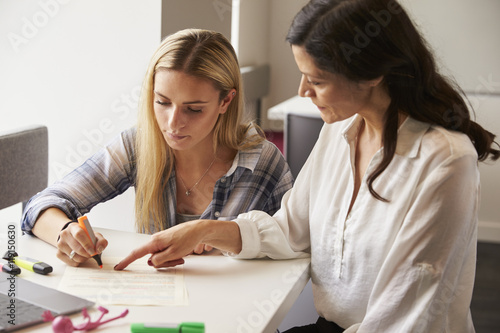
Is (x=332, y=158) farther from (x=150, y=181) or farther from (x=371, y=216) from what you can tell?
(x=150, y=181)

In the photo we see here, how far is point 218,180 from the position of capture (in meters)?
1.64

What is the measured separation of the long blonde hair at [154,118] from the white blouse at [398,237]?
37 centimetres

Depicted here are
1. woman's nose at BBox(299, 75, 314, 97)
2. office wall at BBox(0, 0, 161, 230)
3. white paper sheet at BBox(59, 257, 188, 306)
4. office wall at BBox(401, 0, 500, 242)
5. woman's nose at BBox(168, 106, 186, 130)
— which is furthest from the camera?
office wall at BBox(401, 0, 500, 242)

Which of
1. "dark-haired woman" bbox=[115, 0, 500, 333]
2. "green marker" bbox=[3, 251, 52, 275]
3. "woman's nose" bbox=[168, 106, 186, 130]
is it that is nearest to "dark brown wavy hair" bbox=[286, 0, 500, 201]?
"dark-haired woman" bbox=[115, 0, 500, 333]

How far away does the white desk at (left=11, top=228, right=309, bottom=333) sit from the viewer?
40.2 inches

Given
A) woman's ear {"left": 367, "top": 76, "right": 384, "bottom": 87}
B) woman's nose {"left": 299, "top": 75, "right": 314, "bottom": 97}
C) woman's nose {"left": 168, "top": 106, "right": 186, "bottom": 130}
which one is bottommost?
woman's nose {"left": 168, "top": 106, "right": 186, "bottom": 130}

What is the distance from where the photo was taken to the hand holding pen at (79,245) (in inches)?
48.1

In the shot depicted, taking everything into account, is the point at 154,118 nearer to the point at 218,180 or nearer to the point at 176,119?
the point at 176,119

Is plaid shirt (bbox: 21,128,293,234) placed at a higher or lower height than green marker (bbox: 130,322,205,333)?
lower

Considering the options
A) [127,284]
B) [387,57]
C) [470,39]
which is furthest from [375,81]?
[470,39]

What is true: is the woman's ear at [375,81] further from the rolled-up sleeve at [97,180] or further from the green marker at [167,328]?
the rolled-up sleeve at [97,180]

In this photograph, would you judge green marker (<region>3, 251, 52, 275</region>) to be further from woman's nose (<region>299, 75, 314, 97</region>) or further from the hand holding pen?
woman's nose (<region>299, 75, 314, 97</region>)

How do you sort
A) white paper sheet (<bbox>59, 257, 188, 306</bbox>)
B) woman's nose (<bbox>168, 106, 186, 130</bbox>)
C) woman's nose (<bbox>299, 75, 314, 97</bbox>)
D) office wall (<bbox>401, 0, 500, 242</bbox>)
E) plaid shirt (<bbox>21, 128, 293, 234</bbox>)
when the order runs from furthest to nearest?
1. office wall (<bbox>401, 0, 500, 242</bbox>)
2. plaid shirt (<bbox>21, 128, 293, 234</bbox>)
3. woman's nose (<bbox>168, 106, 186, 130</bbox>)
4. woman's nose (<bbox>299, 75, 314, 97</bbox>)
5. white paper sheet (<bbox>59, 257, 188, 306</bbox>)

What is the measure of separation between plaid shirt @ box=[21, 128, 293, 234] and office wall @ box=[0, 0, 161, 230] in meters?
0.42
